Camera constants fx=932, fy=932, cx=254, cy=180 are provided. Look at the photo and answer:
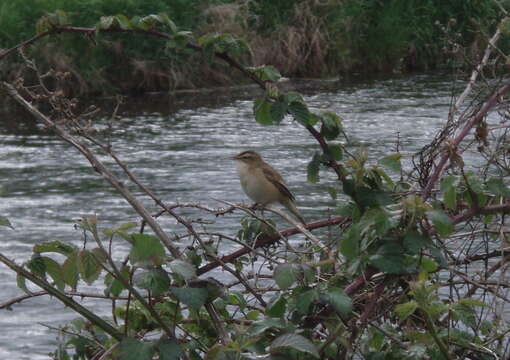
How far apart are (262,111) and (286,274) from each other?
1.98ft

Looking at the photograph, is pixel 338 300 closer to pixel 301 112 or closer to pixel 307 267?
pixel 307 267

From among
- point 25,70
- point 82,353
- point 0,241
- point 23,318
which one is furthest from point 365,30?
point 82,353

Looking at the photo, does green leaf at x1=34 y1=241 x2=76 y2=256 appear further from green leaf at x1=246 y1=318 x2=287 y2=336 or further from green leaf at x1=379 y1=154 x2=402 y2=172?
green leaf at x1=379 y1=154 x2=402 y2=172

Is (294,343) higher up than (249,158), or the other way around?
(294,343)

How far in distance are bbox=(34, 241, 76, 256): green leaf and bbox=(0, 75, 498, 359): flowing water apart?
376 centimetres

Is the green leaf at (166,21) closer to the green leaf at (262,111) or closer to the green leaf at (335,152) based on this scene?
the green leaf at (262,111)

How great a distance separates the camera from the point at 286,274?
1925mm

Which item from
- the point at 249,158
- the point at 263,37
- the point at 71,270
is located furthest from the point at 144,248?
the point at 263,37

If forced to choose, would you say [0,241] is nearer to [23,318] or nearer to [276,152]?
[23,318]

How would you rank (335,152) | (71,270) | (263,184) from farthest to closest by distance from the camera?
(263,184) < (335,152) < (71,270)

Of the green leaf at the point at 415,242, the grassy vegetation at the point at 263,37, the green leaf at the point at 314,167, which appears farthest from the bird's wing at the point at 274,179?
the grassy vegetation at the point at 263,37

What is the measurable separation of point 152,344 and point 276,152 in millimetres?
8807

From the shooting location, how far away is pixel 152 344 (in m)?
1.92

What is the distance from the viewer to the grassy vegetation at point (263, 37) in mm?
14141
